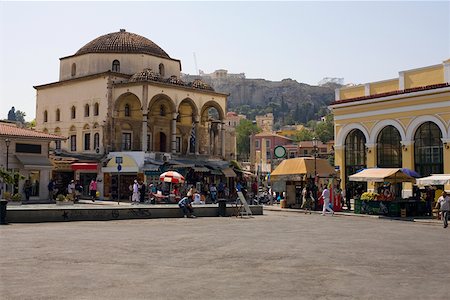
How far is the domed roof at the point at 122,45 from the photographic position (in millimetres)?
47469

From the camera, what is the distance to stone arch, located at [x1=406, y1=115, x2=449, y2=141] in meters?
31.4

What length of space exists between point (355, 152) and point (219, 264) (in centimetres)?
2749

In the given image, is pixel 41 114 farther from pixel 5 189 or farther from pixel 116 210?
pixel 116 210

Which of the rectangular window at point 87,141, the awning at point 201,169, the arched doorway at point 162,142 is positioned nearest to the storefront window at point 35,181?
the rectangular window at point 87,141

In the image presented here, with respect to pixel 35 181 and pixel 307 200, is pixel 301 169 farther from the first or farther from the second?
pixel 35 181

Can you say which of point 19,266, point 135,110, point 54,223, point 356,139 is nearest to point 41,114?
point 135,110

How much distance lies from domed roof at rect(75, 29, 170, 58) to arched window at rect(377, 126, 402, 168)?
71.4ft

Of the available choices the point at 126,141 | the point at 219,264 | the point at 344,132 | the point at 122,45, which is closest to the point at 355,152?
the point at 344,132

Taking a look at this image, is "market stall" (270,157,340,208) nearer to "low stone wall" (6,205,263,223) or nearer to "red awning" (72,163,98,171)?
"low stone wall" (6,205,263,223)

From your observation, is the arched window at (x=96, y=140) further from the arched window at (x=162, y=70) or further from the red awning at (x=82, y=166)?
the arched window at (x=162, y=70)

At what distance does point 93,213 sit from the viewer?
2266 cm

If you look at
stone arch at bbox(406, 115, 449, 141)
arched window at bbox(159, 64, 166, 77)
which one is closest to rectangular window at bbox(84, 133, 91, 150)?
arched window at bbox(159, 64, 166, 77)

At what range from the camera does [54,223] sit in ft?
68.3

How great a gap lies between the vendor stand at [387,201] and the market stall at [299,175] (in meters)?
3.10
